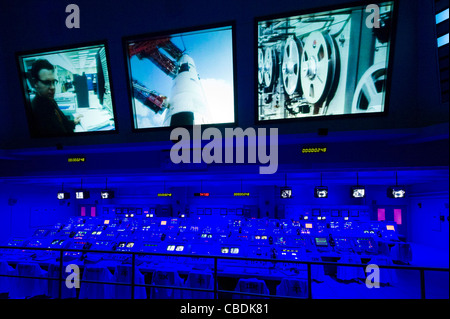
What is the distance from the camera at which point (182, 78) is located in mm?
4078

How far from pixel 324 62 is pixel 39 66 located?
14.3 ft

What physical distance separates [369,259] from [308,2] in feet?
21.6

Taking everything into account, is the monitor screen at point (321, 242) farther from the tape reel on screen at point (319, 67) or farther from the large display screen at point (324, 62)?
the tape reel on screen at point (319, 67)

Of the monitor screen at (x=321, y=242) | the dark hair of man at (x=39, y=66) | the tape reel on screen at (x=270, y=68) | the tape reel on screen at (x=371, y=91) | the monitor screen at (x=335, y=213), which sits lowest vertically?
the monitor screen at (x=335, y=213)

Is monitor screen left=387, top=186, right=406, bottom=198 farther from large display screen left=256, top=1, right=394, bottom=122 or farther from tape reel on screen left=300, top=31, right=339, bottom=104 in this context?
tape reel on screen left=300, top=31, right=339, bottom=104

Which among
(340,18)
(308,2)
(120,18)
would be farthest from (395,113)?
(120,18)

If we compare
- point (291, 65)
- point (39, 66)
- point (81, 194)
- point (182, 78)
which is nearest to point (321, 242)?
point (291, 65)

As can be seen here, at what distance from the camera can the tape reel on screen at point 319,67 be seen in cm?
357

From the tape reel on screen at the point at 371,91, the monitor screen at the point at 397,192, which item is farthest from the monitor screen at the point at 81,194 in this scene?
the monitor screen at the point at 397,192

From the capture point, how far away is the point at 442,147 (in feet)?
13.0

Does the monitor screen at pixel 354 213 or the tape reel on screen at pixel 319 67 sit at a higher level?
the tape reel on screen at pixel 319 67

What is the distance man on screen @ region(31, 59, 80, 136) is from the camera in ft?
14.5

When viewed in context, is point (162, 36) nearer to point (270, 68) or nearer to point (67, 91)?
point (270, 68)
